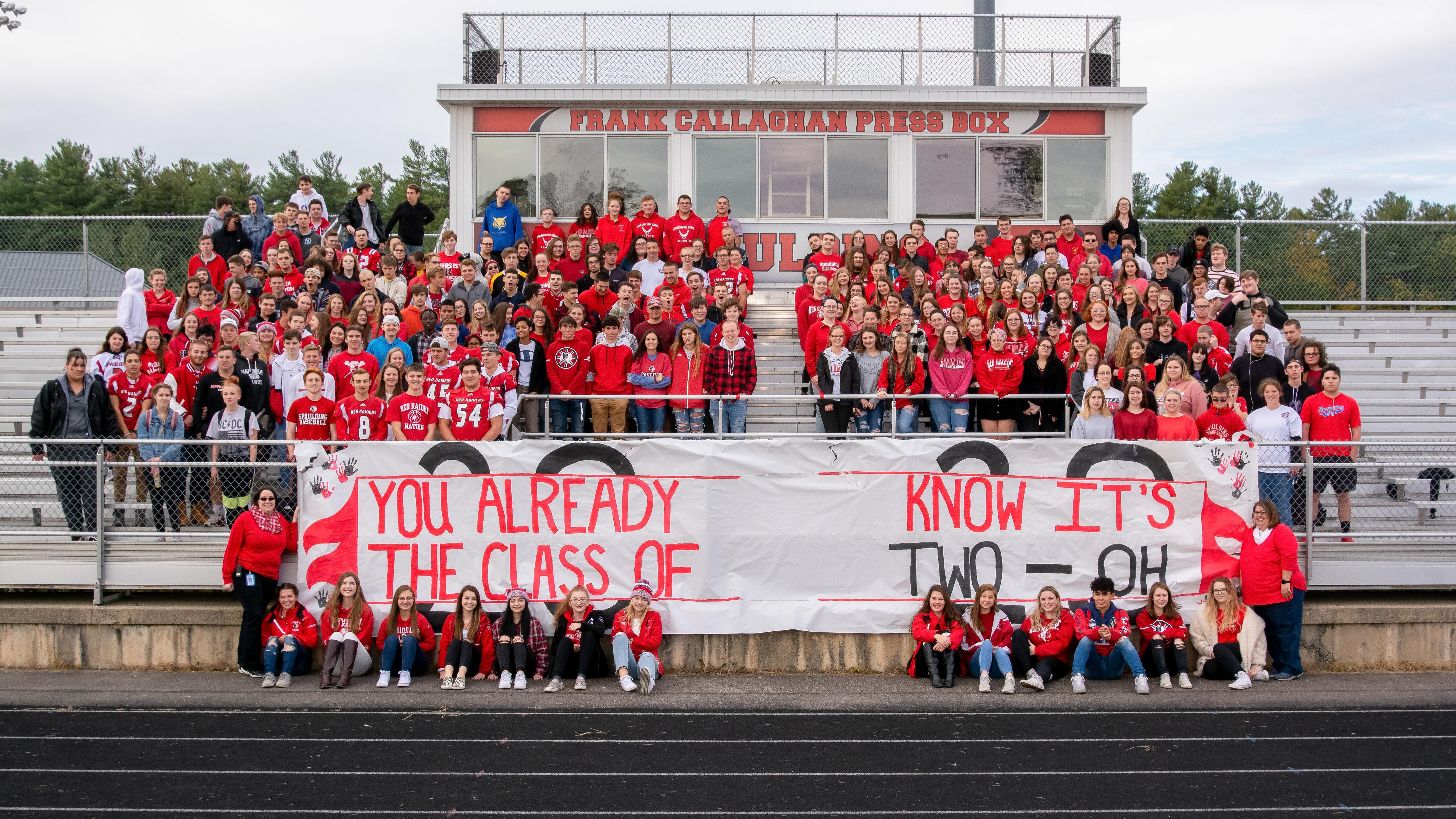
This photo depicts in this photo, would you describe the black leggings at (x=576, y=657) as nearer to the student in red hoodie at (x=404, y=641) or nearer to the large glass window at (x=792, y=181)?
the student in red hoodie at (x=404, y=641)

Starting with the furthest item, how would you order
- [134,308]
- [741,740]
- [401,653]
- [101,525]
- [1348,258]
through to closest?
[1348,258], [134,308], [101,525], [401,653], [741,740]

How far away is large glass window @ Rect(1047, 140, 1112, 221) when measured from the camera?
18.6 m

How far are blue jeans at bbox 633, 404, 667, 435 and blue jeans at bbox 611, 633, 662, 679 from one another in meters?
3.12

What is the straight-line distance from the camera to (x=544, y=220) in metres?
16.4

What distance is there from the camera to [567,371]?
12836mm

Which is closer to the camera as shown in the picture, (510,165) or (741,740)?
(741,740)

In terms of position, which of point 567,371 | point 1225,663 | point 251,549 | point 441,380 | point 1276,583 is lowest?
point 1225,663

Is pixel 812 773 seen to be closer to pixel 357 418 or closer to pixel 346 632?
pixel 346 632

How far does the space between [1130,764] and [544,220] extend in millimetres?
→ 11154

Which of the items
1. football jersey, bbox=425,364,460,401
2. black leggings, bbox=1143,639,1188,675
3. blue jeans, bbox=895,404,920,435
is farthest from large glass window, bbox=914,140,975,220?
black leggings, bbox=1143,639,1188,675

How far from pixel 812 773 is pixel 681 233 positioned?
1003cm

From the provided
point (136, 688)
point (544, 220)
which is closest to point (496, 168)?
point (544, 220)

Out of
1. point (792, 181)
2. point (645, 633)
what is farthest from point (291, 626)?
point (792, 181)

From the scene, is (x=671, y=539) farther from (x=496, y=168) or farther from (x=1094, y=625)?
(x=496, y=168)
